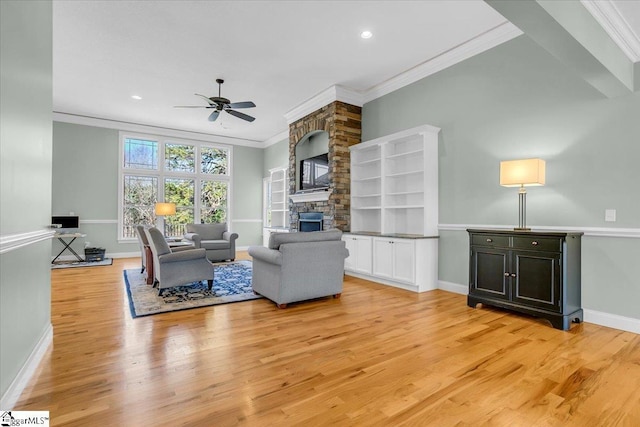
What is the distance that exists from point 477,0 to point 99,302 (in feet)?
18.0

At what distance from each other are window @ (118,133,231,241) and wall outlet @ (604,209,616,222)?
8464mm

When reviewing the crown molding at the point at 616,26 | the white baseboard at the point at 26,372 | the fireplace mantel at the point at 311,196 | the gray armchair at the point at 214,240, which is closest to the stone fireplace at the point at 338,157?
the fireplace mantel at the point at 311,196

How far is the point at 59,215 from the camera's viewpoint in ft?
23.9

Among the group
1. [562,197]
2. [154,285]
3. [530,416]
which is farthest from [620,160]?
[154,285]

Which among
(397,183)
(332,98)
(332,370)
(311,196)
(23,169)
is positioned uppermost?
(332,98)

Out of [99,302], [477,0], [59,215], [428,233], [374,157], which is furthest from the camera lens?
[59,215]

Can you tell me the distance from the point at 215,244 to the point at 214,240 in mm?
401

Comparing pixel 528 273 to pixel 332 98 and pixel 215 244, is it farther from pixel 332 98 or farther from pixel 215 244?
pixel 215 244

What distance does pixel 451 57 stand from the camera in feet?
14.8

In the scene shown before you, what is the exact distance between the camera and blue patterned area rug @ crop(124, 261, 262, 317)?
3.70m

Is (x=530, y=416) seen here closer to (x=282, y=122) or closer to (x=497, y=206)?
(x=497, y=206)

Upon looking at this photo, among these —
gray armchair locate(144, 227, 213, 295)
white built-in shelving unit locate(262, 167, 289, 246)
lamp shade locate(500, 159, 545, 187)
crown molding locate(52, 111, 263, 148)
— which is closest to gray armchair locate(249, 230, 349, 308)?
gray armchair locate(144, 227, 213, 295)

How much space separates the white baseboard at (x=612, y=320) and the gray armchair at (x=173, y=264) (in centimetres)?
445

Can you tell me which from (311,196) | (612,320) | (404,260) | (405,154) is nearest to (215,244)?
(311,196)
